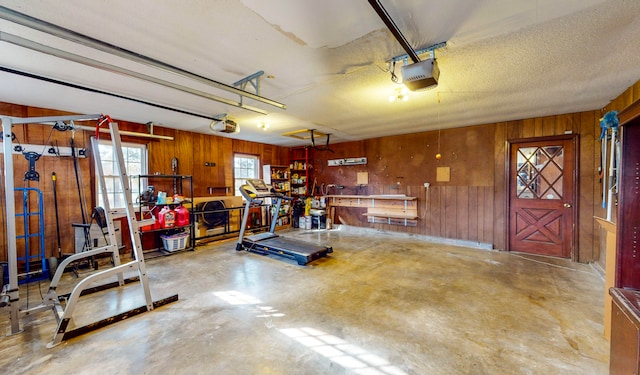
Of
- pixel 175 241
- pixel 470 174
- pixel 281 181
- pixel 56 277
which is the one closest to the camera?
pixel 56 277

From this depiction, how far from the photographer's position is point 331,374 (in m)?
1.76

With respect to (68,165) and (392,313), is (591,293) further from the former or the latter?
(68,165)

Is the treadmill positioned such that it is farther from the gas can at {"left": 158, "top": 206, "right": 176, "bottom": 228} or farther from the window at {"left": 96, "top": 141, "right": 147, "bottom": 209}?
the window at {"left": 96, "top": 141, "right": 147, "bottom": 209}

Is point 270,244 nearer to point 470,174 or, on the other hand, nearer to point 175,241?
point 175,241

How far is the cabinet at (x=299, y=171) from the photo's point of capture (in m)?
7.86

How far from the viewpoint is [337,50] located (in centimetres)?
217

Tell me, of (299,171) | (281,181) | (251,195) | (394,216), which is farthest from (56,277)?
(299,171)

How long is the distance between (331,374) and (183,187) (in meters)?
5.13

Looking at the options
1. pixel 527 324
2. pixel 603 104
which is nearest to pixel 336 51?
pixel 527 324

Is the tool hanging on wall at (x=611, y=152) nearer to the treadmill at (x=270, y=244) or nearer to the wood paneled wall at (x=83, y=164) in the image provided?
the treadmill at (x=270, y=244)

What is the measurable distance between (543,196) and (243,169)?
6.79 metres

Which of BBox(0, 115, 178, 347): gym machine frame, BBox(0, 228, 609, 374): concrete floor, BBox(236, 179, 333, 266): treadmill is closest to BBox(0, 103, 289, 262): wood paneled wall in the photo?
BBox(0, 228, 609, 374): concrete floor

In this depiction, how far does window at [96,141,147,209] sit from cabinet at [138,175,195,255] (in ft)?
0.62

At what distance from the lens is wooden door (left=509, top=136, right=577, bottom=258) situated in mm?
4332
